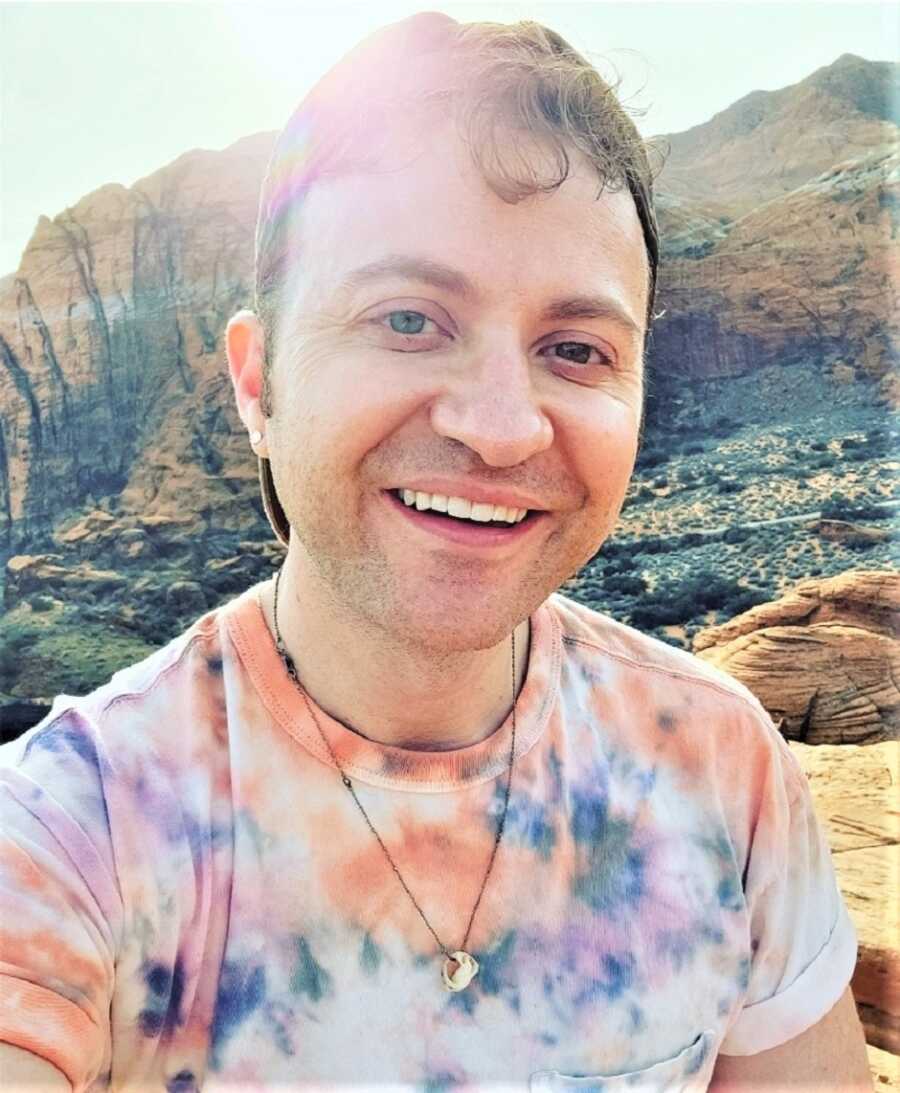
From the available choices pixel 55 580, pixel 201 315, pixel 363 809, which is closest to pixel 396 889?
pixel 363 809

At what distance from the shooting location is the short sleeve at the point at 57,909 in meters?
0.80

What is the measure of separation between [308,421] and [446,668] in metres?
0.35

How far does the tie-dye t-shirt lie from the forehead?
47cm

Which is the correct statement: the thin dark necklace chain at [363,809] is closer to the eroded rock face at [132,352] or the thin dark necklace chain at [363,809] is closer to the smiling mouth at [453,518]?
the smiling mouth at [453,518]

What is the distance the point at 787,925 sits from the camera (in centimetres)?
120

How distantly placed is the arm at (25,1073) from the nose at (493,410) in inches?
28.1

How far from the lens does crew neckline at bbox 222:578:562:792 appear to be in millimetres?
1041

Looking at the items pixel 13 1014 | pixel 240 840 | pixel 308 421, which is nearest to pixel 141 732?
pixel 240 840

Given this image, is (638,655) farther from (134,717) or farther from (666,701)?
(134,717)

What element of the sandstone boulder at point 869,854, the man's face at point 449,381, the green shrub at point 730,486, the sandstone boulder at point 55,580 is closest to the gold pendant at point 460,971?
the man's face at point 449,381

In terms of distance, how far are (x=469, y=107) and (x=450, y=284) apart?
8.7 inches

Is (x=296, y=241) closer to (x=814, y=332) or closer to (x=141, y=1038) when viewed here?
(x=141, y=1038)

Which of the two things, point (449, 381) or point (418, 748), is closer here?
point (449, 381)

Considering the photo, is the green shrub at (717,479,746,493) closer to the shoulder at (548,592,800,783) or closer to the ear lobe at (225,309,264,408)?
the shoulder at (548,592,800,783)
